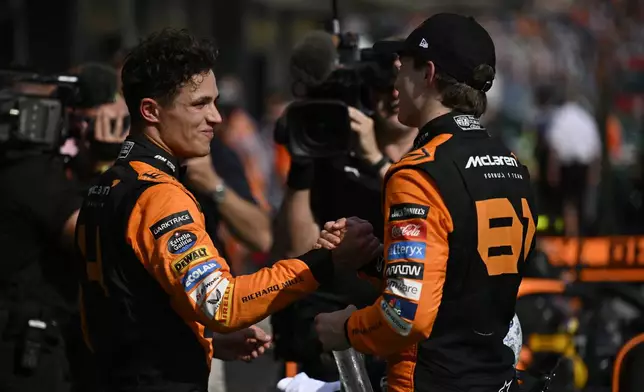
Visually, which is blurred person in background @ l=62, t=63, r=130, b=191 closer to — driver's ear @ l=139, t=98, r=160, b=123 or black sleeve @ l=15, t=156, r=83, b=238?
black sleeve @ l=15, t=156, r=83, b=238

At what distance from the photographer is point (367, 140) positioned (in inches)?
205

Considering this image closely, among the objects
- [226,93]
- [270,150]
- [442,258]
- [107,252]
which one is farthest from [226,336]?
[270,150]

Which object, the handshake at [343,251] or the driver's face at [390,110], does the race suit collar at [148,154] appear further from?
the driver's face at [390,110]

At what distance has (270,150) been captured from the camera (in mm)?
18438

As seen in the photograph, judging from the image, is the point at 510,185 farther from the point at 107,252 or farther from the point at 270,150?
the point at 270,150

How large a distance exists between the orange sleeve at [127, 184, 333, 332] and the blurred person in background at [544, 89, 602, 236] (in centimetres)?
1371

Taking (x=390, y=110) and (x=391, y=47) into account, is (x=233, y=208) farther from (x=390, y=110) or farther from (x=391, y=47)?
(x=391, y=47)

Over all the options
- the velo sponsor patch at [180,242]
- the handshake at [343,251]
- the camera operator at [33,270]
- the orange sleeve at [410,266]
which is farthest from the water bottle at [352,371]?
the camera operator at [33,270]

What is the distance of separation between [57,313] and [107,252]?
4.52 feet

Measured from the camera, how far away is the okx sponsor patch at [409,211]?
3467 mm

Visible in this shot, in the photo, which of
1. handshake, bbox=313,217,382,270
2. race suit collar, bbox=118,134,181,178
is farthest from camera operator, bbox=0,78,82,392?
handshake, bbox=313,217,382,270

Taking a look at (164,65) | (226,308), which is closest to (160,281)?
(226,308)

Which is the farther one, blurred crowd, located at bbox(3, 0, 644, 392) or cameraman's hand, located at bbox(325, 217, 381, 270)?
blurred crowd, located at bbox(3, 0, 644, 392)

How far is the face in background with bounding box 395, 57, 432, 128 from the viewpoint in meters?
3.76
